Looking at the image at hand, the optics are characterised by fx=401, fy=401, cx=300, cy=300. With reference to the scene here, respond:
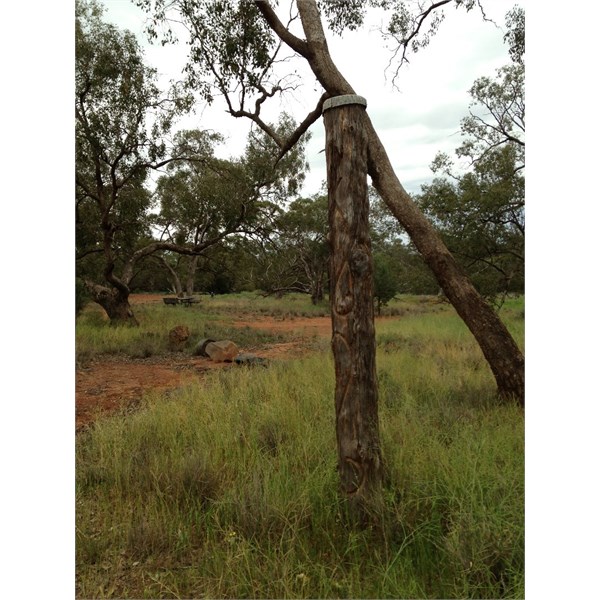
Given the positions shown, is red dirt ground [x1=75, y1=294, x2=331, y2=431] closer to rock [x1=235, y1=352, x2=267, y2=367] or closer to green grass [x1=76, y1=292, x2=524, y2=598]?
rock [x1=235, y1=352, x2=267, y2=367]

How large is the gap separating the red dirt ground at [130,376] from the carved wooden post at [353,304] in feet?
8.61

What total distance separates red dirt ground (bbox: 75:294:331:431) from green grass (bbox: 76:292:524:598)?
1.21m

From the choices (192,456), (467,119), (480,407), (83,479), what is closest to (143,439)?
(83,479)

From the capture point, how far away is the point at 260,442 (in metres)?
2.73

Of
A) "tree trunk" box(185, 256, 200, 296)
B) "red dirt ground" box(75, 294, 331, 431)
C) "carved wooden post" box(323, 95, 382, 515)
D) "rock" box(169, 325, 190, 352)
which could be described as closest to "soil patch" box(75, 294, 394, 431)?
"red dirt ground" box(75, 294, 331, 431)

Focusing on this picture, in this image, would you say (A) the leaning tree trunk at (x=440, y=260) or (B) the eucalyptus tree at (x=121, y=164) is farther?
(B) the eucalyptus tree at (x=121, y=164)

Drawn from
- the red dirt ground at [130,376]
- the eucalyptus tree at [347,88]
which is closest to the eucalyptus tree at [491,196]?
the eucalyptus tree at [347,88]

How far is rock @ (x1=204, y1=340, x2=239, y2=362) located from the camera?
6.72 metres

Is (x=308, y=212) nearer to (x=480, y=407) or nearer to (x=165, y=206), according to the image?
(x=165, y=206)

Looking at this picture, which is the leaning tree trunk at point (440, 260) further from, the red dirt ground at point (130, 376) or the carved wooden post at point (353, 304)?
the red dirt ground at point (130, 376)

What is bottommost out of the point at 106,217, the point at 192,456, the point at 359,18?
the point at 192,456

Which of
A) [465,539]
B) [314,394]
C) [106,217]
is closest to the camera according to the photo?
[465,539]

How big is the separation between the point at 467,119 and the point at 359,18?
6.33 ft

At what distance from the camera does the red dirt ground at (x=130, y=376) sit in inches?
168
